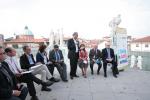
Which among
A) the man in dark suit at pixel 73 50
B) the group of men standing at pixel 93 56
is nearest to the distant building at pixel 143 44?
the group of men standing at pixel 93 56

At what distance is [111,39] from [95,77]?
213 cm


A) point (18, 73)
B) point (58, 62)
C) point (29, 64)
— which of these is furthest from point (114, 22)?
point (18, 73)

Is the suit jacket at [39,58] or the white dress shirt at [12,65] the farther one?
the suit jacket at [39,58]

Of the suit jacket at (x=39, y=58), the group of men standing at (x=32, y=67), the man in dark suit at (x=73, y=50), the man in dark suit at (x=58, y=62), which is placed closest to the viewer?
the group of men standing at (x=32, y=67)

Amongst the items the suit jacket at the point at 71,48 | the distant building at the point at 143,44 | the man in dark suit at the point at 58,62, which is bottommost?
the distant building at the point at 143,44

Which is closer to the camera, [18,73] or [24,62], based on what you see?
[18,73]

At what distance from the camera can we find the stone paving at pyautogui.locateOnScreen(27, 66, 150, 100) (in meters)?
5.65

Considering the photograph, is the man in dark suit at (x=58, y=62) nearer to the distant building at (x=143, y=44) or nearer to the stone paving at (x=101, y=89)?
the stone paving at (x=101, y=89)

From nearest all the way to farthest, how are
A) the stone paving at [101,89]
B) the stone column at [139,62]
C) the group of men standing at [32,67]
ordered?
the group of men standing at [32,67]
the stone paving at [101,89]
the stone column at [139,62]

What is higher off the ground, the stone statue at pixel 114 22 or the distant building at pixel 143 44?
the stone statue at pixel 114 22

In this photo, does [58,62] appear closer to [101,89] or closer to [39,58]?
[39,58]

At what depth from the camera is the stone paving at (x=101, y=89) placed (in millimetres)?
5648

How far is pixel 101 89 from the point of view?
21.1ft

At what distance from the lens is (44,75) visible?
20.1ft
